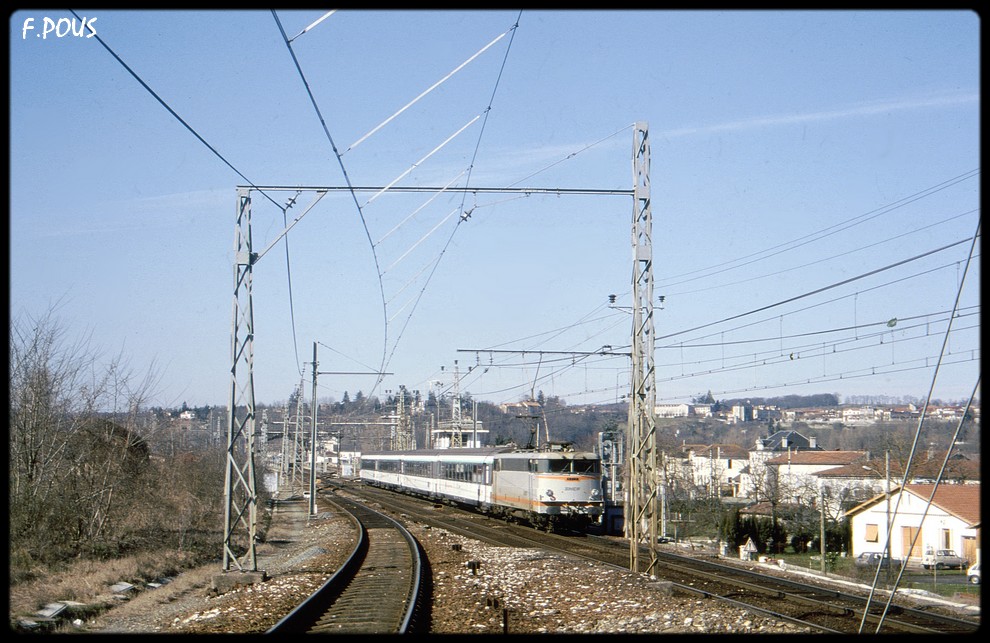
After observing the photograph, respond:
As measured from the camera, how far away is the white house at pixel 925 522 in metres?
39.0

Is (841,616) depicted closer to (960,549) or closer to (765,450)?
(960,549)

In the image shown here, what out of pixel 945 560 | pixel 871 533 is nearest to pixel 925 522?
pixel 871 533

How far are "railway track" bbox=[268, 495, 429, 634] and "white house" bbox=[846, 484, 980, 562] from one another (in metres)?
24.4

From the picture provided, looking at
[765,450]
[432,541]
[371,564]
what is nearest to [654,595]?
[371,564]

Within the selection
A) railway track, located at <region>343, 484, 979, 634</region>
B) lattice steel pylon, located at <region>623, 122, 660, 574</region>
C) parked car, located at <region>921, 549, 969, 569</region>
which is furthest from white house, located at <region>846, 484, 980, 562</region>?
lattice steel pylon, located at <region>623, 122, 660, 574</region>

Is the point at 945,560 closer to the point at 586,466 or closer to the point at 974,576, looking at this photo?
the point at 974,576

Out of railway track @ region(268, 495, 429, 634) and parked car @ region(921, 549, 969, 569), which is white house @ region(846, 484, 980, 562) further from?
railway track @ region(268, 495, 429, 634)

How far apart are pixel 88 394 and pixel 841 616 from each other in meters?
22.2

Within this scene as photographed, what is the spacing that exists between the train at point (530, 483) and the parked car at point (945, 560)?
45.3 feet

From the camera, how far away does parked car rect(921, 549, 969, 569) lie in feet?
124

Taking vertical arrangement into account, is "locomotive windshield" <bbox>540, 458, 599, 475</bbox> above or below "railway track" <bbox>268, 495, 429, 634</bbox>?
above

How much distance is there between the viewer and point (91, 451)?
25.8m

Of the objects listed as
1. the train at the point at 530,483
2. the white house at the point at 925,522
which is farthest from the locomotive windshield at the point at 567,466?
the white house at the point at 925,522

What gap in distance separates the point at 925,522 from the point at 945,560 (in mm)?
3286
